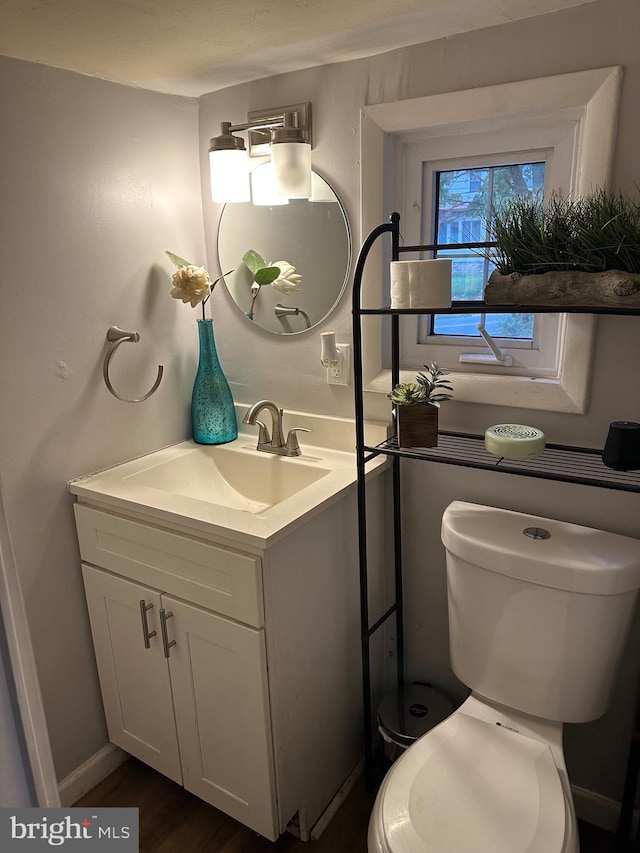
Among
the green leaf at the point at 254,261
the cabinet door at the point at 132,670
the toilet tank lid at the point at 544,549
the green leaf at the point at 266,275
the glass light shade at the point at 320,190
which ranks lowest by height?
the cabinet door at the point at 132,670

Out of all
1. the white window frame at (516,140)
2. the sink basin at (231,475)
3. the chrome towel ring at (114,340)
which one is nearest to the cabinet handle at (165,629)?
the sink basin at (231,475)

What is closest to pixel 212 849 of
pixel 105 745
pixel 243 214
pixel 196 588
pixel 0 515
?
pixel 105 745

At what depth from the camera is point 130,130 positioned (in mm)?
1632

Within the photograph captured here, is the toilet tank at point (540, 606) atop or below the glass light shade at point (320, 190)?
below

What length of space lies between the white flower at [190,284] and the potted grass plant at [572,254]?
80cm

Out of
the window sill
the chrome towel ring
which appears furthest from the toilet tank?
the chrome towel ring

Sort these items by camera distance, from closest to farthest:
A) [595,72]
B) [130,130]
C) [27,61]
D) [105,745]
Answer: [595,72]
[27,61]
[130,130]
[105,745]

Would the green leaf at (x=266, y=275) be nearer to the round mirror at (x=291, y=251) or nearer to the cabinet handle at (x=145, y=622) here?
the round mirror at (x=291, y=251)

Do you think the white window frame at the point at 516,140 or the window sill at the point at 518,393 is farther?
the window sill at the point at 518,393

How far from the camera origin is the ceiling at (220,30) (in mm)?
1135

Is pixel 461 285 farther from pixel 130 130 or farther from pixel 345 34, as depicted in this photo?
pixel 130 130

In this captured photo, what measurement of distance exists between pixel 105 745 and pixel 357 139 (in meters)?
1.81

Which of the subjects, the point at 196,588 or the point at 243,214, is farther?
the point at 243,214

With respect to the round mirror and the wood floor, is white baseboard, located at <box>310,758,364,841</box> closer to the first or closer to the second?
the wood floor
